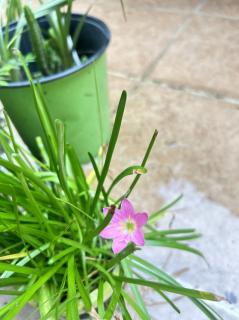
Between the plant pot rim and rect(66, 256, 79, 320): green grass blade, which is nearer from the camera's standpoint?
rect(66, 256, 79, 320): green grass blade

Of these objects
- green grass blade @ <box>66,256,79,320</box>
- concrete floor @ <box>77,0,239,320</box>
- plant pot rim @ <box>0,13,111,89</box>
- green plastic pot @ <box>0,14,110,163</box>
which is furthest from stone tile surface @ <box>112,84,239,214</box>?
green grass blade @ <box>66,256,79,320</box>

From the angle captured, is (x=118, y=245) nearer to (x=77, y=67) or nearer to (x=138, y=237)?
(x=138, y=237)

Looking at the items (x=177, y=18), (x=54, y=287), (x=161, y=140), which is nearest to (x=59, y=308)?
(x=54, y=287)

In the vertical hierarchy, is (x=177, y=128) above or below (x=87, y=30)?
below

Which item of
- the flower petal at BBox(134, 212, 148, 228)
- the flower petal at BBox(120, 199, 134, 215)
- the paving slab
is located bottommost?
the paving slab

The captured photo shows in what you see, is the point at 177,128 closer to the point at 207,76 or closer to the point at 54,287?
the point at 207,76

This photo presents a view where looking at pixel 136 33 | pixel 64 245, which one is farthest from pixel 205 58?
pixel 64 245

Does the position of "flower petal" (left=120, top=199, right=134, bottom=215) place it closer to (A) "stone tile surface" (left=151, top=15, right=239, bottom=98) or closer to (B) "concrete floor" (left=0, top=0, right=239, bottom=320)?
(B) "concrete floor" (left=0, top=0, right=239, bottom=320)
